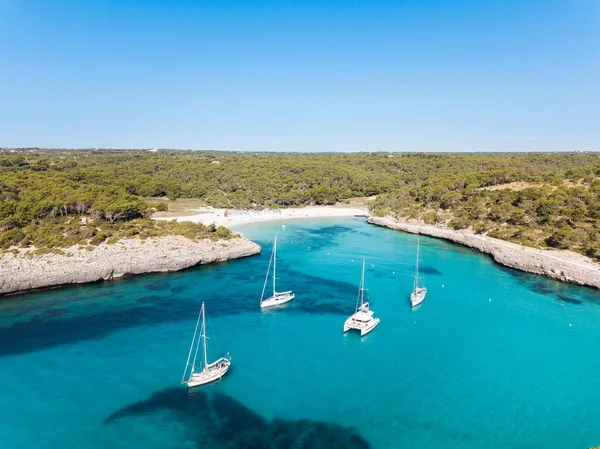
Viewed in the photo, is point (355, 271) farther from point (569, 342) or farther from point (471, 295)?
point (569, 342)

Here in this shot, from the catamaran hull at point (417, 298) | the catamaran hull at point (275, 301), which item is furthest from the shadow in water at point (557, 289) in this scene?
the catamaran hull at point (275, 301)

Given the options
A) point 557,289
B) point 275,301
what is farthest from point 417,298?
point 557,289

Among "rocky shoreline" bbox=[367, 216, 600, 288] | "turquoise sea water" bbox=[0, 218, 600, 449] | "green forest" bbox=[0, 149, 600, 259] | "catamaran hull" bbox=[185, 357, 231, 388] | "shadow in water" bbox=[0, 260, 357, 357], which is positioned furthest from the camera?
"green forest" bbox=[0, 149, 600, 259]

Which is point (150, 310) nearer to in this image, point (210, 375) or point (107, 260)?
point (107, 260)

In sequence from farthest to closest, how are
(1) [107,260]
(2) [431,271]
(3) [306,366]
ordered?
(2) [431,271], (1) [107,260], (3) [306,366]

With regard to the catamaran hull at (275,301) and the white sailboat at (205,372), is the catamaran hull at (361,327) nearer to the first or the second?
the catamaran hull at (275,301)

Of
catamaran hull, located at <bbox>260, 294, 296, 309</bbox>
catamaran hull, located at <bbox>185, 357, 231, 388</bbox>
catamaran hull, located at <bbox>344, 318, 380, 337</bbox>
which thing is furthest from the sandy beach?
catamaran hull, located at <bbox>185, 357, 231, 388</bbox>

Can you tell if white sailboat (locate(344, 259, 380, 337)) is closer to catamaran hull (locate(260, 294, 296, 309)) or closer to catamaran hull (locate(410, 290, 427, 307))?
catamaran hull (locate(410, 290, 427, 307))
